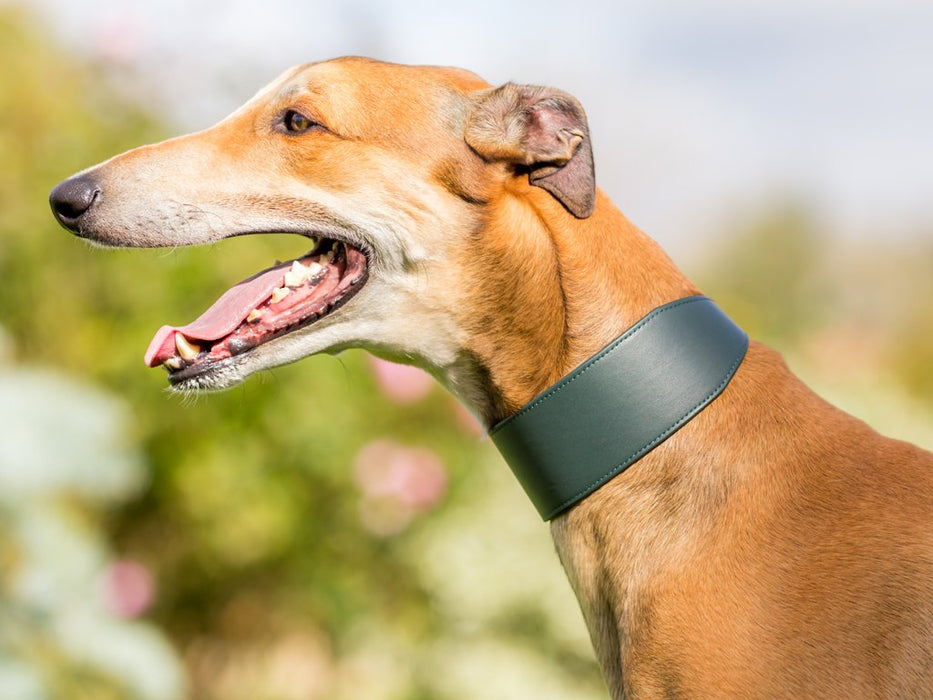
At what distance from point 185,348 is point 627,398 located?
1.18 metres

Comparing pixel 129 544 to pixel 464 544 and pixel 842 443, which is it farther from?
pixel 842 443

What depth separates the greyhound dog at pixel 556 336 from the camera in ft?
6.78

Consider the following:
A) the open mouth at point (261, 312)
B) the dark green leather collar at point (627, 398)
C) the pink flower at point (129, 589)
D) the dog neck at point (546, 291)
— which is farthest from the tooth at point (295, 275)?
the pink flower at point (129, 589)

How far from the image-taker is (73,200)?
2.70 metres

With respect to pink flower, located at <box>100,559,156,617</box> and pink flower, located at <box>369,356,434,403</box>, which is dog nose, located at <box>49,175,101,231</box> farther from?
pink flower, located at <box>100,559,156,617</box>

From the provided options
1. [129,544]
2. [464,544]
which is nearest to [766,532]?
[464,544]

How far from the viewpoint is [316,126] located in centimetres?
270

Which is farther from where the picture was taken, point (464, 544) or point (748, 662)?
point (464, 544)

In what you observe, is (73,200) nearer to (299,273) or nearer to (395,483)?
(299,273)

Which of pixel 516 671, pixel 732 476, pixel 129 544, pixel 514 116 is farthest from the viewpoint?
pixel 129 544

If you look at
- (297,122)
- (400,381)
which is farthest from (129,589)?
(297,122)

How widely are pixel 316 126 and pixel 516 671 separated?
3.06 meters

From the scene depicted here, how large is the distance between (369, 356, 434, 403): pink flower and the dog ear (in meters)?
2.91

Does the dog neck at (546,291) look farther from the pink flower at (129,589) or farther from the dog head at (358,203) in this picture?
the pink flower at (129,589)
